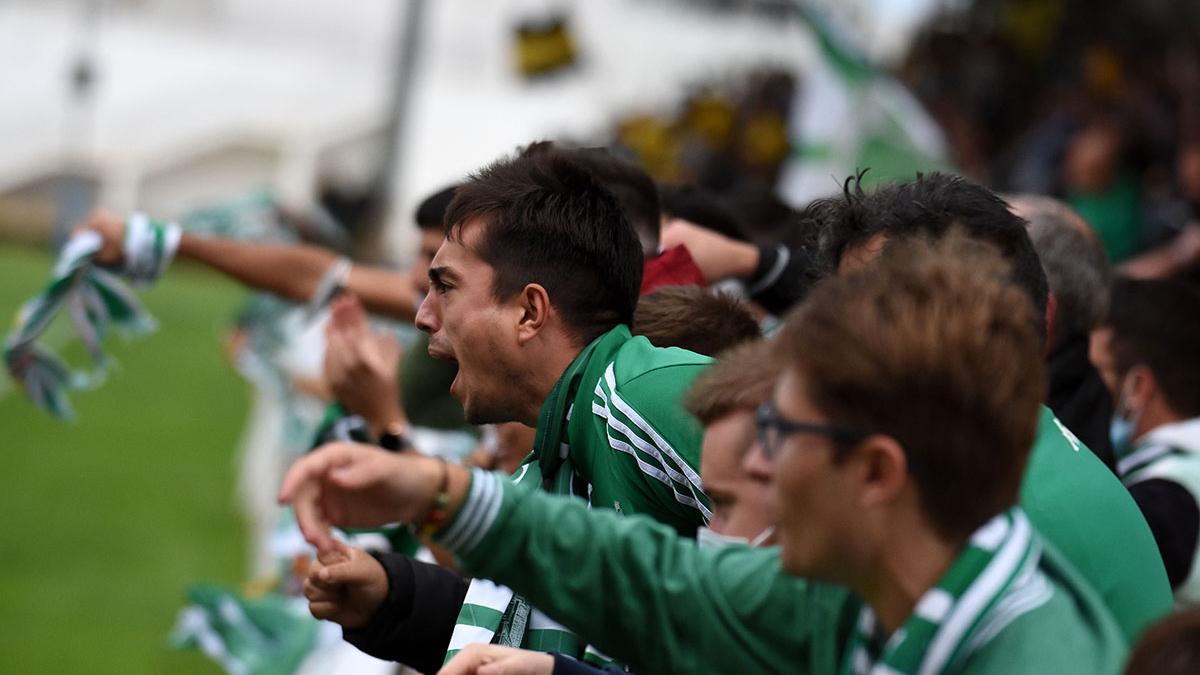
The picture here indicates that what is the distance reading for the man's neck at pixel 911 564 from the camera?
5.97 ft

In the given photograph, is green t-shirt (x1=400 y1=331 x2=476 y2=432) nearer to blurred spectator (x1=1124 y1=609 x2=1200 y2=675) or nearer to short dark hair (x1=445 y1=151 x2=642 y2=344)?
short dark hair (x1=445 y1=151 x2=642 y2=344)

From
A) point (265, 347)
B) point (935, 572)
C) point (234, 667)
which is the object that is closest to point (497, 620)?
point (935, 572)

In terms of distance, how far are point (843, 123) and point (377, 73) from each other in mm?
25007

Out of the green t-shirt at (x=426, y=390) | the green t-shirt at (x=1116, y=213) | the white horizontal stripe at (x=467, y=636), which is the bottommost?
the green t-shirt at (x=1116, y=213)

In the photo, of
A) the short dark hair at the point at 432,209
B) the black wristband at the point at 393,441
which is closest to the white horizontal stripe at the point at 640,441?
the black wristband at the point at 393,441

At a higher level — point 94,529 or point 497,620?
→ point 497,620

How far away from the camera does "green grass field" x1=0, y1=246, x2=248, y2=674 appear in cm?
768

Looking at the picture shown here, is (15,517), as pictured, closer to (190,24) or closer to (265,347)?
(265,347)

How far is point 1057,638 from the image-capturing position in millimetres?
1791

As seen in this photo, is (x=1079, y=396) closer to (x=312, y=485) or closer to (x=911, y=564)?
(x=911, y=564)

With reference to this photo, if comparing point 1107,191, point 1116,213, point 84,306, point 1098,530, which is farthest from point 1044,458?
point 1107,191

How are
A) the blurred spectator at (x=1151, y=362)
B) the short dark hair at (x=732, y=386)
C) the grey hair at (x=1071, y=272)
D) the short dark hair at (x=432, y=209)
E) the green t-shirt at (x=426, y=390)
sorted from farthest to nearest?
the green t-shirt at (x=426, y=390)
the short dark hair at (x=432, y=209)
the blurred spectator at (x=1151, y=362)
the grey hair at (x=1071, y=272)
the short dark hair at (x=732, y=386)

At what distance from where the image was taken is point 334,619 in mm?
2578

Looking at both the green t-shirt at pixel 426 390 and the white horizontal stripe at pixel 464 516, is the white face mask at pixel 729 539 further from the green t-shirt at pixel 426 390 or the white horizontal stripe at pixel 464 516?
the green t-shirt at pixel 426 390
